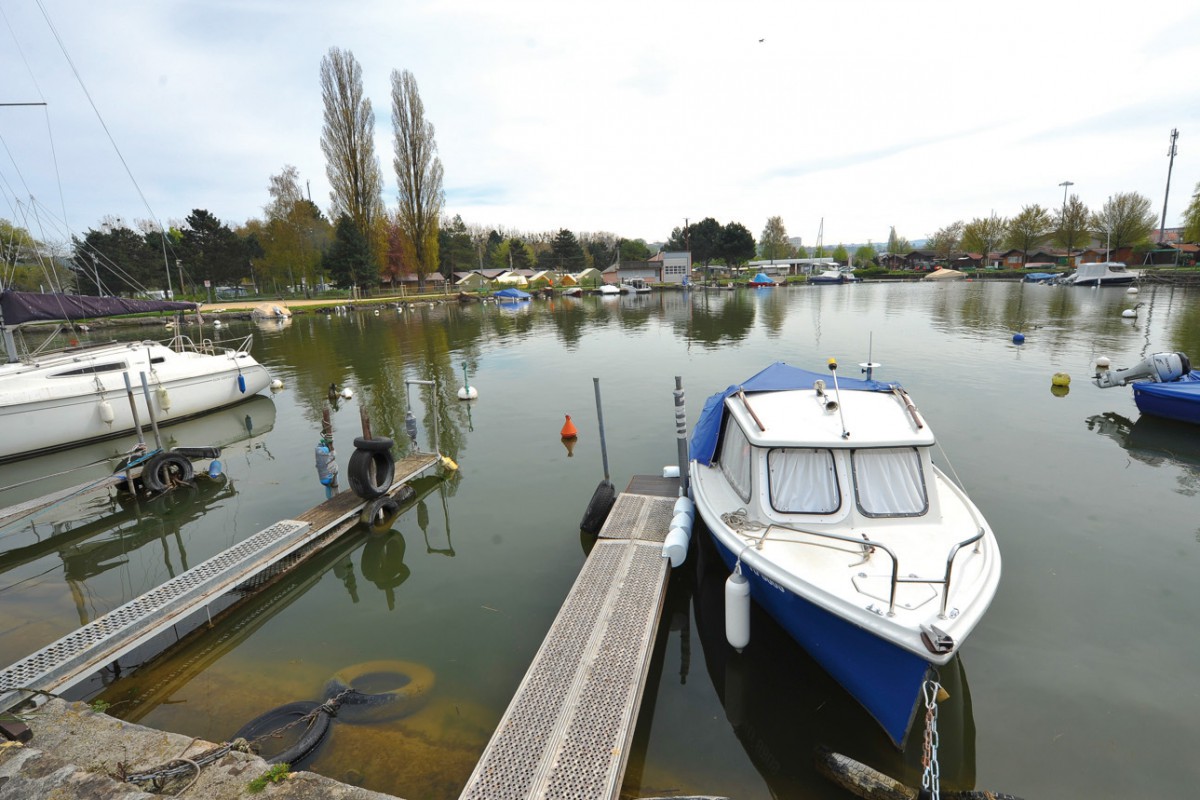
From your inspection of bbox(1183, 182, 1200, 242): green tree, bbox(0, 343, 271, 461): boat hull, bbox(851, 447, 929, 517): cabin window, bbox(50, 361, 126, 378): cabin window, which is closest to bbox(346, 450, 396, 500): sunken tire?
bbox(0, 343, 271, 461): boat hull

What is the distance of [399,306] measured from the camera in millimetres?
69000

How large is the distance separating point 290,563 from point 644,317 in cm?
4549

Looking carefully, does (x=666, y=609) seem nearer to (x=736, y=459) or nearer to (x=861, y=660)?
(x=736, y=459)

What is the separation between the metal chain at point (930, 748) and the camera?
16.1 feet

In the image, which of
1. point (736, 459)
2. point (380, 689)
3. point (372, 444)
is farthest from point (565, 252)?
point (380, 689)

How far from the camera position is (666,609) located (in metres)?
8.76

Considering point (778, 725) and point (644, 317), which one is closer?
point (778, 725)

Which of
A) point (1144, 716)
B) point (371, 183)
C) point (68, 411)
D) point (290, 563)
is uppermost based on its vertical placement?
point (371, 183)

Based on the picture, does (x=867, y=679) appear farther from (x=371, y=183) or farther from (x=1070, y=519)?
(x=371, y=183)

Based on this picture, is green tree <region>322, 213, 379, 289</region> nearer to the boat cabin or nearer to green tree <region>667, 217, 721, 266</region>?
green tree <region>667, 217, 721, 266</region>

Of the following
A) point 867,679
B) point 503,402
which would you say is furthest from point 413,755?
point 503,402

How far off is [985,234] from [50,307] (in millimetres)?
140440

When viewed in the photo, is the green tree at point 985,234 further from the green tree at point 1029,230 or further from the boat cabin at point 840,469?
the boat cabin at point 840,469

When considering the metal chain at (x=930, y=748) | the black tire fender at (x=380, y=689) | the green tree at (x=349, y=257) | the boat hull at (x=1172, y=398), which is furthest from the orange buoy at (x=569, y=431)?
the green tree at (x=349, y=257)
